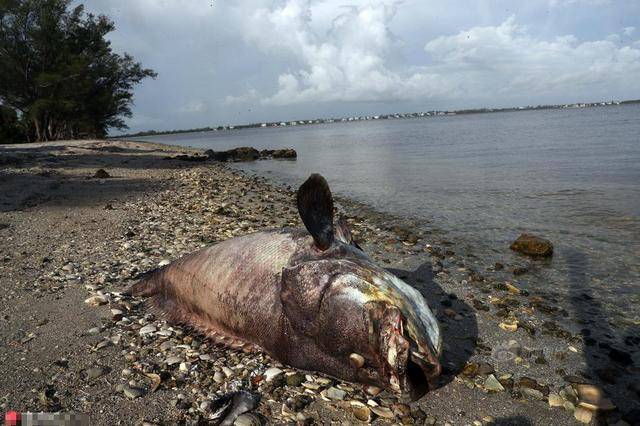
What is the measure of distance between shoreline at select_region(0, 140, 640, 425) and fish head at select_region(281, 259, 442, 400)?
0.45 metres

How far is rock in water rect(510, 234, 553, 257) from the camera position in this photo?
8117mm

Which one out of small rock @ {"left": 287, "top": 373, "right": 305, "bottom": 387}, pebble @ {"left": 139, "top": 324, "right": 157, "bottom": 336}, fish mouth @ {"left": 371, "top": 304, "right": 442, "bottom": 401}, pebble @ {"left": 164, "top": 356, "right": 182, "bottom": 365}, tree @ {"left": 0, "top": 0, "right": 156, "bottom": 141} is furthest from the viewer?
tree @ {"left": 0, "top": 0, "right": 156, "bottom": 141}

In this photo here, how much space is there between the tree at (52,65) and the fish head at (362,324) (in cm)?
4161

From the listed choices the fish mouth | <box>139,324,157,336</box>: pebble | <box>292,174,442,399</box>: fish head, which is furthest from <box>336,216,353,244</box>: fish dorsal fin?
<box>139,324,157,336</box>: pebble

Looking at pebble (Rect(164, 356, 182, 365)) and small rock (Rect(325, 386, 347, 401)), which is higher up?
pebble (Rect(164, 356, 182, 365))

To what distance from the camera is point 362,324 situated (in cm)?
346

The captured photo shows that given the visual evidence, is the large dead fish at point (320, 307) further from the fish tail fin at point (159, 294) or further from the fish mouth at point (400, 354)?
the fish tail fin at point (159, 294)

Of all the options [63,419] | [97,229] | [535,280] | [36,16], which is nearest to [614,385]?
[535,280]

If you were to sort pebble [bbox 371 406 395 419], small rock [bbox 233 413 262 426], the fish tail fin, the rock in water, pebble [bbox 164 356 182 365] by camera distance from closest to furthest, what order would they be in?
small rock [bbox 233 413 262 426] → pebble [bbox 371 406 395 419] → pebble [bbox 164 356 182 365] → the fish tail fin → the rock in water

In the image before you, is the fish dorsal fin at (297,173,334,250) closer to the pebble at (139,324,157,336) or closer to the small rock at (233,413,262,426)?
the small rock at (233,413,262,426)

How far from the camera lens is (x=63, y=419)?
3477 mm

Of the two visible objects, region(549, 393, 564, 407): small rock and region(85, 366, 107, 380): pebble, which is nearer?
region(549, 393, 564, 407): small rock

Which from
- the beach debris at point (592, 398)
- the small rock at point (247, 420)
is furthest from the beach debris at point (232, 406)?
the beach debris at point (592, 398)

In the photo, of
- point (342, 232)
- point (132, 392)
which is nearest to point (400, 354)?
point (342, 232)
